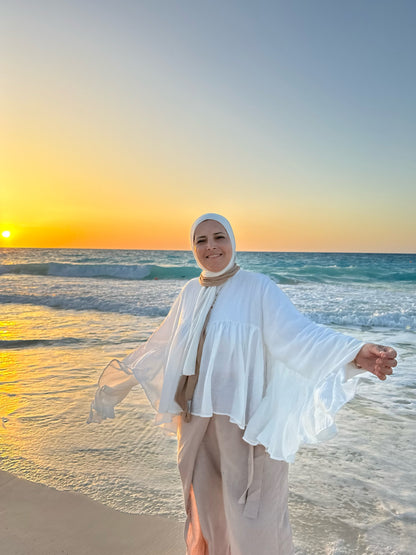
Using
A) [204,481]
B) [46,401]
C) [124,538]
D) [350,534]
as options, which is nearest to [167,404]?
[204,481]

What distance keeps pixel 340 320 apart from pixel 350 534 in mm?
9108

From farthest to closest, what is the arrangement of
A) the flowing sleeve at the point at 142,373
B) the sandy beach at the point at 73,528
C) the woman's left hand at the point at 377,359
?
the sandy beach at the point at 73,528, the flowing sleeve at the point at 142,373, the woman's left hand at the point at 377,359

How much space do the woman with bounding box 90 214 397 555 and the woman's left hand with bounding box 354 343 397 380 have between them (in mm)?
11

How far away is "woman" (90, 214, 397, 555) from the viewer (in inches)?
78.8

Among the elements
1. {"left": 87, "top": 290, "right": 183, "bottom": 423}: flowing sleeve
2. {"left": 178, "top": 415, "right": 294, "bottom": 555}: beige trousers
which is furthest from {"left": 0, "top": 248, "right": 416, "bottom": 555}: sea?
{"left": 87, "top": 290, "right": 183, "bottom": 423}: flowing sleeve

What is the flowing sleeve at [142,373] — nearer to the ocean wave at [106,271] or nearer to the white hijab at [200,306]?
the white hijab at [200,306]

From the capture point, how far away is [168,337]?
8.23ft

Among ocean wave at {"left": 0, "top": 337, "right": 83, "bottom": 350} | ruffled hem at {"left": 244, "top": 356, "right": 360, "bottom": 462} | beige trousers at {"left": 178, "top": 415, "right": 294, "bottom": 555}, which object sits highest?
ruffled hem at {"left": 244, "top": 356, "right": 360, "bottom": 462}

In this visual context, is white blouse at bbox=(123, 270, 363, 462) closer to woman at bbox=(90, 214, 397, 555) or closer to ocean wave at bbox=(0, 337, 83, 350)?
woman at bbox=(90, 214, 397, 555)

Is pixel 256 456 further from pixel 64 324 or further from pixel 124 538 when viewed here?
pixel 64 324

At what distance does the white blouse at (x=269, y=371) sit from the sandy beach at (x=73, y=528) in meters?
0.99

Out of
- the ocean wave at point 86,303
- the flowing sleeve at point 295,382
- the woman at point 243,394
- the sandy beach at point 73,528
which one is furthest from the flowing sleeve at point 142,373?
the ocean wave at point 86,303

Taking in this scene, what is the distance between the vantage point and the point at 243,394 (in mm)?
2035

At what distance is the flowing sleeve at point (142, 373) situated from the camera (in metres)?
2.46
